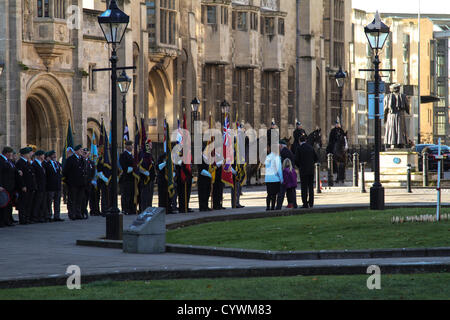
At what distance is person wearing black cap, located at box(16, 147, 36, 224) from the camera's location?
22.2m

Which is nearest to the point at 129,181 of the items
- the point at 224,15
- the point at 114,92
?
the point at 114,92

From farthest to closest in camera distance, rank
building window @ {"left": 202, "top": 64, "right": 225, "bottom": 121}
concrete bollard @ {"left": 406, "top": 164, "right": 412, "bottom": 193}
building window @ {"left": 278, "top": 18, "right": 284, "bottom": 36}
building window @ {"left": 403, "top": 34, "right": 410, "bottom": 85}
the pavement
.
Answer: building window @ {"left": 403, "top": 34, "right": 410, "bottom": 85} → building window @ {"left": 278, "top": 18, "right": 284, "bottom": 36} → building window @ {"left": 202, "top": 64, "right": 225, "bottom": 121} → concrete bollard @ {"left": 406, "top": 164, "right": 412, "bottom": 193} → the pavement

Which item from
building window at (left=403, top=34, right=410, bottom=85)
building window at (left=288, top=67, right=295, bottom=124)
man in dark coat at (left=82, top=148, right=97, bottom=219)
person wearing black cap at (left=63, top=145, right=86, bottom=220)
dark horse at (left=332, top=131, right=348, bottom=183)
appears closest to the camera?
person wearing black cap at (left=63, top=145, right=86, bottom=220)

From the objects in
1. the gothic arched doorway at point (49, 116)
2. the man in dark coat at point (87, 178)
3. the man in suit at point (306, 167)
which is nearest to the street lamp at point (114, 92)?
the man in dark coat at point (87, 178)

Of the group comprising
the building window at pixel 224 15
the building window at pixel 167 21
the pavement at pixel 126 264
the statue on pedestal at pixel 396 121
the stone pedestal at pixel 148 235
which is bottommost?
the pavement at pixel 126 264

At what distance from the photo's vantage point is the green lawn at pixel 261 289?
1092 centimetres

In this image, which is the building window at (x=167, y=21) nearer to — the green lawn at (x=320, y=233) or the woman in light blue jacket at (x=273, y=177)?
the woman in light blue jacket at (x=273, y=177)

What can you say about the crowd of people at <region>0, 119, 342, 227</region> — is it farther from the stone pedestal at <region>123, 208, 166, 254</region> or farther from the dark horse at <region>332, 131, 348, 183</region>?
the dark horse at <region>332, 131, 348, 183</region>

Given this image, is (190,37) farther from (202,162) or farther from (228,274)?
(228,274)

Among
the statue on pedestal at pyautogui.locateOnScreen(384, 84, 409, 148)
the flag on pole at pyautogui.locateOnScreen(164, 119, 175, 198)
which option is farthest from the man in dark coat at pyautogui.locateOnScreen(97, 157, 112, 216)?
the statue on pedestal at pyautogui.locateOnScreen(384, 84, 409, 148)

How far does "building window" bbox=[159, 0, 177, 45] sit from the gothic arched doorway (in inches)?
402

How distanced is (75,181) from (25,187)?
1.91 metres

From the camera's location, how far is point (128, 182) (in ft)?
82.4

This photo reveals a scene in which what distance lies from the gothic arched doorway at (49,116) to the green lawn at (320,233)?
718 inches
